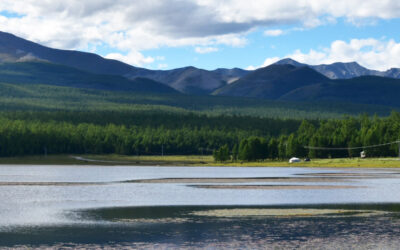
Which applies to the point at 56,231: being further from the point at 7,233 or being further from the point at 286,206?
the point at 286,206

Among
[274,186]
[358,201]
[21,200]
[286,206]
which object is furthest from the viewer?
[274,186]

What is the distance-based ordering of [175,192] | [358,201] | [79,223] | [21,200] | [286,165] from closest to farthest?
[79,223]
[358,201]
[21,200]
[175,192]
[286,165]

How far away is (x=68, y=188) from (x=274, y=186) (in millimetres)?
31398

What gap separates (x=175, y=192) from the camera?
90.4 meters

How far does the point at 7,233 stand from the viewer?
50.2 m

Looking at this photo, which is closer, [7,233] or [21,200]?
[7,233]

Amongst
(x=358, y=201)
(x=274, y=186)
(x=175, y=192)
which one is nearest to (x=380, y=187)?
(x=274, y=186)

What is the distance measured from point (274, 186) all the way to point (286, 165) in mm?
95293

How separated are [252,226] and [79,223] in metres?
14.9

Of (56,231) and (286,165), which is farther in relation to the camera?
(286,165)

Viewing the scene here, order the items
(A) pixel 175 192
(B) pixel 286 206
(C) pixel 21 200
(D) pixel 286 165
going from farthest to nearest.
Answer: (D) pixel 286 165, (A) pixel 175 192, (C) pixel 21 200, (B) pixel 286 206

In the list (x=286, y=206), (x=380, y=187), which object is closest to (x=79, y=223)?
(x=286, y=206)

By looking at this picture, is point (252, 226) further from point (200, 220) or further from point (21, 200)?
point (21, 200)

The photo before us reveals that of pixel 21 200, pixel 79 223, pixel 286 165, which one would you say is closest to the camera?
pixel 79 223
